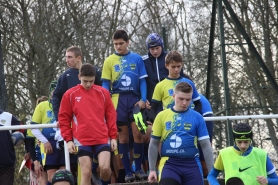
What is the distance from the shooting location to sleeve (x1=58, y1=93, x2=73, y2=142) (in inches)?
405

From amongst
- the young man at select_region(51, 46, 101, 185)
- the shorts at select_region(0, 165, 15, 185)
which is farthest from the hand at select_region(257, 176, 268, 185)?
the shorts at select_region(0, 165, 15, 185)

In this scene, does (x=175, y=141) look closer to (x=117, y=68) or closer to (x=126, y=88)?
(x=126, y=88)

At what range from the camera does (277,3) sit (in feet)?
62.3

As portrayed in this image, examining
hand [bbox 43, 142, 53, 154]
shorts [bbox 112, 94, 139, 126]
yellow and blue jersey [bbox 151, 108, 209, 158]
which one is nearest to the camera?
yellow and blue jersey [bbox 151, 108, 209, 158]

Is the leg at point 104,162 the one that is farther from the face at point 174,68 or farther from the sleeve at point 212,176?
the face at point 174,68

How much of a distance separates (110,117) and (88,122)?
334 millimetres

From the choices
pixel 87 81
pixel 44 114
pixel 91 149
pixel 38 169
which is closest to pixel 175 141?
pixel 91 149

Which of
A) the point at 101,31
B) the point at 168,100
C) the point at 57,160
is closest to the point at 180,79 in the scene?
the point at 168,100

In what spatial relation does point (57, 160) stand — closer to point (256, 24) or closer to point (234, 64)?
point (234, 64)

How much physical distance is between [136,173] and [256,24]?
893cm

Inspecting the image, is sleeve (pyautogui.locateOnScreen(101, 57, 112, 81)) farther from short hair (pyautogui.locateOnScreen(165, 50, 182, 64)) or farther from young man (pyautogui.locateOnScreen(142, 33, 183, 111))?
short hair (pyautogui.locateOnScreen(165, 50, 182, 64))

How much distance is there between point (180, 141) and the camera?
377 inches

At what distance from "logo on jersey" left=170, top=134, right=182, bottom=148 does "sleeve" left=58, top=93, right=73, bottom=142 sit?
1.41m

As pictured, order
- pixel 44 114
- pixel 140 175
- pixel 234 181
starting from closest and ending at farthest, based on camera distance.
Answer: pixel 234 181
pixel 140 175
pixel 44 114
